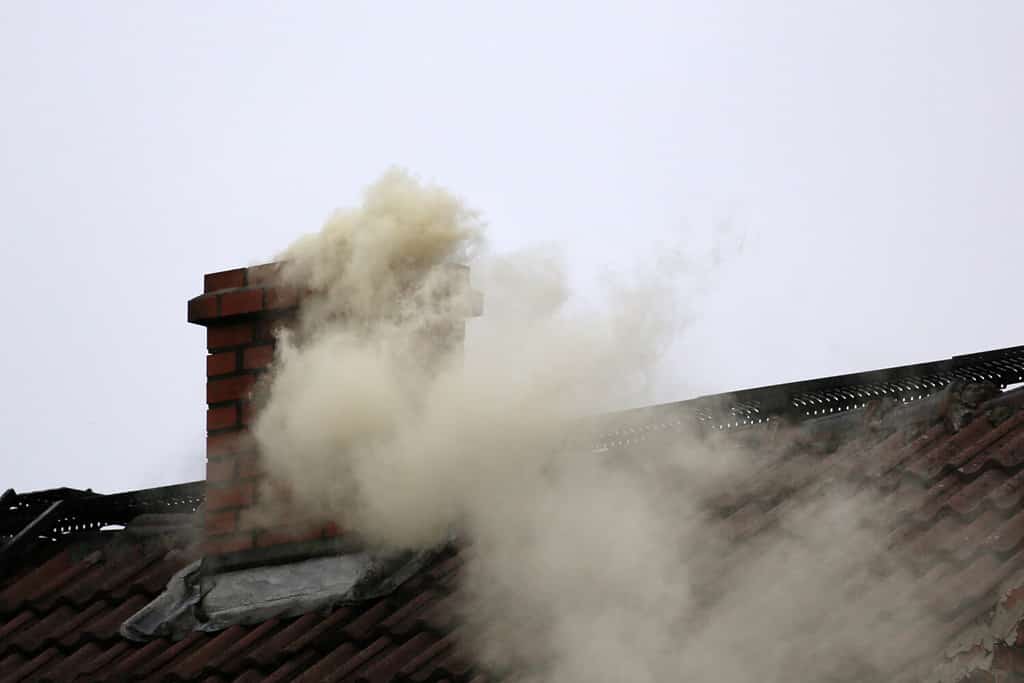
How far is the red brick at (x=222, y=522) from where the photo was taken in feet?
23.5

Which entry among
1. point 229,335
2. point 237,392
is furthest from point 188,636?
point 229,335

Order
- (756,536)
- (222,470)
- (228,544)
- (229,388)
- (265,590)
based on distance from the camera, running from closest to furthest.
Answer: (756,536), (265,590), (228,544), (222,470), (229,388)

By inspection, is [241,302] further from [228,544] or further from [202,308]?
[228,544]

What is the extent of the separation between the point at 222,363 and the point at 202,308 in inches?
10.0

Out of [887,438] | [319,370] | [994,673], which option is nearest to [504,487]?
[319,370]

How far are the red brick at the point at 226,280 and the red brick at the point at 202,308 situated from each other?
71 mm

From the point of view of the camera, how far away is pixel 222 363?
24.2 feet

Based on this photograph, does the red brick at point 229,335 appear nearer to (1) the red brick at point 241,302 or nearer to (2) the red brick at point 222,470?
(1) the red brick at point 241,302

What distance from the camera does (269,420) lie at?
23.5 ft

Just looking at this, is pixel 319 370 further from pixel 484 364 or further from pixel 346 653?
pixel 346 653

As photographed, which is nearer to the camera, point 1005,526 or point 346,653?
point 1005,526

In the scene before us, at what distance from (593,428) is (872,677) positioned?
2.65 metres

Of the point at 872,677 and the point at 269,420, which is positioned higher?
the point at 269,420

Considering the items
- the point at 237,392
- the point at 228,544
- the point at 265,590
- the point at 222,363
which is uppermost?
the point at 222,363
